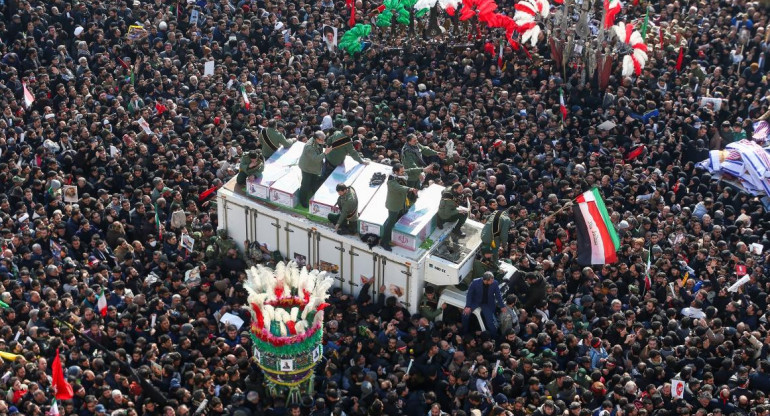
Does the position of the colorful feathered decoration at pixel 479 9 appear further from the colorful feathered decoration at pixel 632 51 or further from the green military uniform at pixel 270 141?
the green military uniform at pixel 270 141

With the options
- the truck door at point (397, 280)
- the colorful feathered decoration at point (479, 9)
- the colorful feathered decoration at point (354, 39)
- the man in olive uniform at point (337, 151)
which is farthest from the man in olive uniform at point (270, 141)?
the colorful feathered decoration at point (479, 9)

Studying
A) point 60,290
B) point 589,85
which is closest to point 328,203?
point 60,290

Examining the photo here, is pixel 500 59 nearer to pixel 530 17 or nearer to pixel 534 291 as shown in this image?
A: pixel 530 17

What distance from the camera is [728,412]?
19938mm

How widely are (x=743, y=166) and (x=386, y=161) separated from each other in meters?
8.18

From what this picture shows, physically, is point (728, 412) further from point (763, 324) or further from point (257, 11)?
point (257, 11)

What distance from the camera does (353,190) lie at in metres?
22.6

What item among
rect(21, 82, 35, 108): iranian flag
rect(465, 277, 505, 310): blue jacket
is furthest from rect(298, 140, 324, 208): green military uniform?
rect(21, 82, 35, 108): iranian flag

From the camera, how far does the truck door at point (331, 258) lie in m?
22.8

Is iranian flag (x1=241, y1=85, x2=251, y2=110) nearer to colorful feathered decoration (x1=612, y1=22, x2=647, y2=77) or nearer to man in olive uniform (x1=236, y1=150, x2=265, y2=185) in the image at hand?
man in olive uniform (x1=236, y1=150, x2=265, y2=185)

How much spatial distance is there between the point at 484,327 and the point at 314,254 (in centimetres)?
375

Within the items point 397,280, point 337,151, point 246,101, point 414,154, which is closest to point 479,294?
point 397,280

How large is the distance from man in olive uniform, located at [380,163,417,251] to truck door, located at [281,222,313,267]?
160 cm

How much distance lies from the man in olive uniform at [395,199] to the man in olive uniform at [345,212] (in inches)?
25.1
